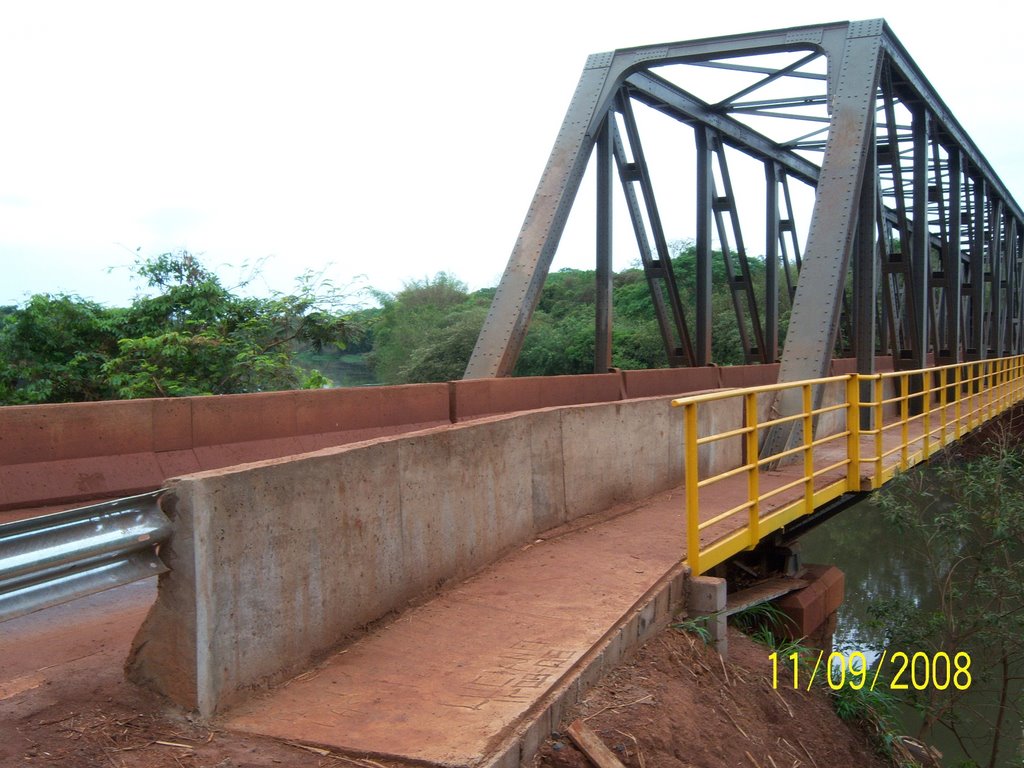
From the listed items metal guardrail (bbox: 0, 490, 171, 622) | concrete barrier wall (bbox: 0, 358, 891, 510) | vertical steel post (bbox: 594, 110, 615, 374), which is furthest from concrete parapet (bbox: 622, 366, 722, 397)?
metal guardrail (bbox: 0, 490, 171, 622)

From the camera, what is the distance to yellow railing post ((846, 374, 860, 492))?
864 cm

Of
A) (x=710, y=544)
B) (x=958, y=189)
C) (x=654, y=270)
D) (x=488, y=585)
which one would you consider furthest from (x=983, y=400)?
(x=488, y=585)

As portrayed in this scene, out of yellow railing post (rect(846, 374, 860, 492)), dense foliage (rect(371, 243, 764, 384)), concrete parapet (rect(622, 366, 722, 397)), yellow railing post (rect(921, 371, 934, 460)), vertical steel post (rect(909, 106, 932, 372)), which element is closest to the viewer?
yellow railing post (rect(846, 374, 860, 492))

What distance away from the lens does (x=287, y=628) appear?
3.96 m

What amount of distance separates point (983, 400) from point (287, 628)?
16.6m

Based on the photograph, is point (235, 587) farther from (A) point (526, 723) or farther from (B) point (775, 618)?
(B) point (775, 618)

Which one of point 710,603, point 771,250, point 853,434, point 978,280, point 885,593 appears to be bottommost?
point 885,593

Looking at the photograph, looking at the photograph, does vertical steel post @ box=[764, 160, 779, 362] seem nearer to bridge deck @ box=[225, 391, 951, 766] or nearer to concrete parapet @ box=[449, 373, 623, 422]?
concrete parapet @ box=[449, 373, 623, 422]

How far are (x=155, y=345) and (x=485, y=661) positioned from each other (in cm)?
1238

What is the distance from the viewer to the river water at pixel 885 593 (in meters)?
11.3

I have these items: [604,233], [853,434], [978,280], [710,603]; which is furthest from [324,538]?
[978,280]

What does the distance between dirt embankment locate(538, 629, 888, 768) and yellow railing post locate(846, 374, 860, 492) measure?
3.19 m

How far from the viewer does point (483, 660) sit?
421 centimetres

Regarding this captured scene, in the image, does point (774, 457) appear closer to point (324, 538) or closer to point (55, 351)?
point (324, 538)
